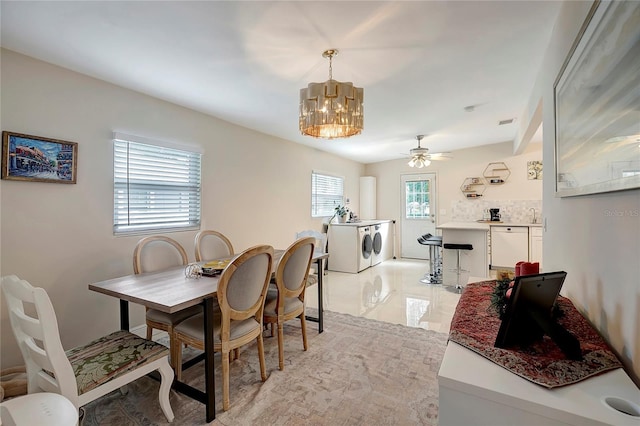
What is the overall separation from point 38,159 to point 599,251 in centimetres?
349

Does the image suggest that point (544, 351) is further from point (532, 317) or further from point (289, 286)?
point (289, 286)

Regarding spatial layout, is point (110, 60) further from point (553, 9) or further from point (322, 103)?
point (553, 9)

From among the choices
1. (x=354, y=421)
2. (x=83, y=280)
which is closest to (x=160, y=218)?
(x=83, y=280)

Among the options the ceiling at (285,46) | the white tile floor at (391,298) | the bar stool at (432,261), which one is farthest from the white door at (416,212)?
the ceiling at (285,46)

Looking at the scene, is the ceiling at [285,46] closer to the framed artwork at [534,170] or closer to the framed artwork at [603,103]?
the framed artwork at [603,103]

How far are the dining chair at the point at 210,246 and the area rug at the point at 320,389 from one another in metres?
1.01

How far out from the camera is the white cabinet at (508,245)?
537 centimetres

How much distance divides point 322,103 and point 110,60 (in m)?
1.68

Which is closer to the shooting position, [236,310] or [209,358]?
[209,358]

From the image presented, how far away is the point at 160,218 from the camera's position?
3.07 meters

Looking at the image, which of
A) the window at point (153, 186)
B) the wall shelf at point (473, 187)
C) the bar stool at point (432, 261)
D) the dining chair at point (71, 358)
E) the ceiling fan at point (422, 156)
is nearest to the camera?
the dining chair at point (71, 358)

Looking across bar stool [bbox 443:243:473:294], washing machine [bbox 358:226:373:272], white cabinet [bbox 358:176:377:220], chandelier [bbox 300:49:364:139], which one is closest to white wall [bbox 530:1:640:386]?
chandelier [bbox 300:49:364:139]

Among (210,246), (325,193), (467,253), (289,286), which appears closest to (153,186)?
(210,246)

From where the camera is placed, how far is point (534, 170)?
5.79m
